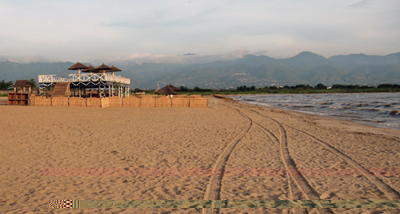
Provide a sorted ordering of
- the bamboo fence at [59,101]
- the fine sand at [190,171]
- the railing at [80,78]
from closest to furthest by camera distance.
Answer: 1. the fine sand at [190,171]
2. the bamboo fence at [59,101]
3. the railing at [80,78]

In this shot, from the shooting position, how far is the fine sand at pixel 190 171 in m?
3.67

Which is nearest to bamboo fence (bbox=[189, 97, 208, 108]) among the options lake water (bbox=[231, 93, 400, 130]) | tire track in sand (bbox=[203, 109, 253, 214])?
lake water (bbox=[231, 93, 400, 130])

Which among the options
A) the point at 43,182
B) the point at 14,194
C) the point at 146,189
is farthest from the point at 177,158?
Result: the point at 14,194

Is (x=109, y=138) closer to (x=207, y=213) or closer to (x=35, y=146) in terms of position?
(x=35, y=146)

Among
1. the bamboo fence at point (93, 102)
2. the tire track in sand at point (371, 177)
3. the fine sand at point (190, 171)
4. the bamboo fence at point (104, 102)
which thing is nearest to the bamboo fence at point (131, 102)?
the bamboo fence at point (104, 102)

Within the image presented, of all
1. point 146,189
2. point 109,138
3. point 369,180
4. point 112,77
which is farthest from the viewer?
point 112,77

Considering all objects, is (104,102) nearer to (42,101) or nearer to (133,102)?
(133,102)

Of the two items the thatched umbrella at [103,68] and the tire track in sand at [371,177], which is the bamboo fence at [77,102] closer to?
the thatched umbrella at [103,68]

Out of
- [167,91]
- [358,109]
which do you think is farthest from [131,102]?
[358,109]

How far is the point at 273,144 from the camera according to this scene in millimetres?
7512

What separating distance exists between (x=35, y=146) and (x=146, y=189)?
15.5 feet

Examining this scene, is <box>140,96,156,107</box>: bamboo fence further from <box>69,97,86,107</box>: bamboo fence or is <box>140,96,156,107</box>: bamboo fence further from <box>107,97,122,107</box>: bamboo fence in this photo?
<box>69,97,86,107</box>: bamboo fence

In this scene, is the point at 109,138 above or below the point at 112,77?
below

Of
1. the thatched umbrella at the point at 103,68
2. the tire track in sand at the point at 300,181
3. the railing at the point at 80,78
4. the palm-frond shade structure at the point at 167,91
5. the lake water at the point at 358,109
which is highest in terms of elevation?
the thatched umbrella at the point at 103,68
